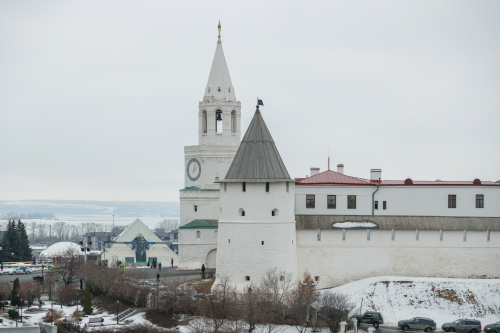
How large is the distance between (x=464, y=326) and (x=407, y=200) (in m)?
11.1

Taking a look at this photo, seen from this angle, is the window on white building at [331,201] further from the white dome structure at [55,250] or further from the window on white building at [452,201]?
the white dome structure at [55,250]

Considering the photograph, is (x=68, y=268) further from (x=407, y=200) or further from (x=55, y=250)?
(x=55, y=250)

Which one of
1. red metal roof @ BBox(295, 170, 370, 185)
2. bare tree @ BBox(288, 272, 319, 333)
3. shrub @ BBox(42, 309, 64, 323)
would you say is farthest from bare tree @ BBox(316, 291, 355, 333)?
shrub @ BBox(42, 309, 64, 323)

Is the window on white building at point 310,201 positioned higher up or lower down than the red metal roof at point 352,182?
lower down

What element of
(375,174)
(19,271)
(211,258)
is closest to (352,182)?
(375,174)

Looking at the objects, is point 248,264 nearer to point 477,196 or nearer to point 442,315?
point 442,315

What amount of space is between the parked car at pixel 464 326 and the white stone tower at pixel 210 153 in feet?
62.1

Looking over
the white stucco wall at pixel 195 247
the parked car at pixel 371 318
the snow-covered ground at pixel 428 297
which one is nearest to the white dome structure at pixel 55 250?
the white stucco wall at pixel 195 247

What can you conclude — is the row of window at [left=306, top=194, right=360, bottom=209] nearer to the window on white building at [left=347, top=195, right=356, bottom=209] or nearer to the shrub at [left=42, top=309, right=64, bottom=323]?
the window on white building at [left=347, top=195, right=356, bottom=209]

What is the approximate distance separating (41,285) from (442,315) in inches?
925

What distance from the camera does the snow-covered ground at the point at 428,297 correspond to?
37.6m

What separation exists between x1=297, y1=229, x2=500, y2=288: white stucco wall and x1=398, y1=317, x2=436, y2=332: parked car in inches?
275

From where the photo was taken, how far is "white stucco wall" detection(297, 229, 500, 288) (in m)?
42.6

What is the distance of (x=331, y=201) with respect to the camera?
44.7 metres
